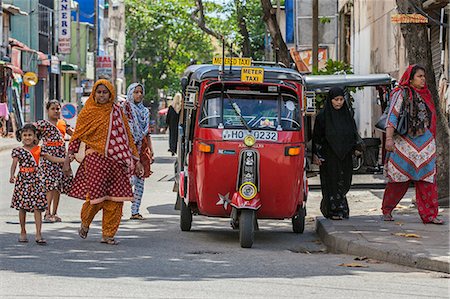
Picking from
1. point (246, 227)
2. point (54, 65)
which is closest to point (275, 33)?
point (246, 227)

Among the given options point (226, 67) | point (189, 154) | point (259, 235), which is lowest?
point (259, 235)

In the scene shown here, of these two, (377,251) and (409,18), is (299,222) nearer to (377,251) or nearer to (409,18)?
(377,251)

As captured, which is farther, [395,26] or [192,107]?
[395,26]

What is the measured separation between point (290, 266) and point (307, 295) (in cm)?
216

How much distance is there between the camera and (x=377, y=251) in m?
11.9

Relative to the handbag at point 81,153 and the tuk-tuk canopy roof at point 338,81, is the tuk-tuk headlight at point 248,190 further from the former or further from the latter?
the tuk-tuk canopy roof at point 338,81

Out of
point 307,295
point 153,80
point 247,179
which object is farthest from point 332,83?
point 153,80

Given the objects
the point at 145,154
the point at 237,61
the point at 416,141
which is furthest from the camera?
the point at 145,154

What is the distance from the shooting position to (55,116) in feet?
49.3

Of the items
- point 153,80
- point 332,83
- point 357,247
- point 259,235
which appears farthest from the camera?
point 153,80

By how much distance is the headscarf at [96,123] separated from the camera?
42.4ft

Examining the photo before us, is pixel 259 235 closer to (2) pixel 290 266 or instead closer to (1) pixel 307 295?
(2) pixel 290 266

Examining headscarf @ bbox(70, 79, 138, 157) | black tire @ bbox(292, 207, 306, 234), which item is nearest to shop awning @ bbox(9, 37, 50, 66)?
black tire @ bbox(292, 207, 306, 234)

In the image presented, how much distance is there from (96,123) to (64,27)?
5533 cm
